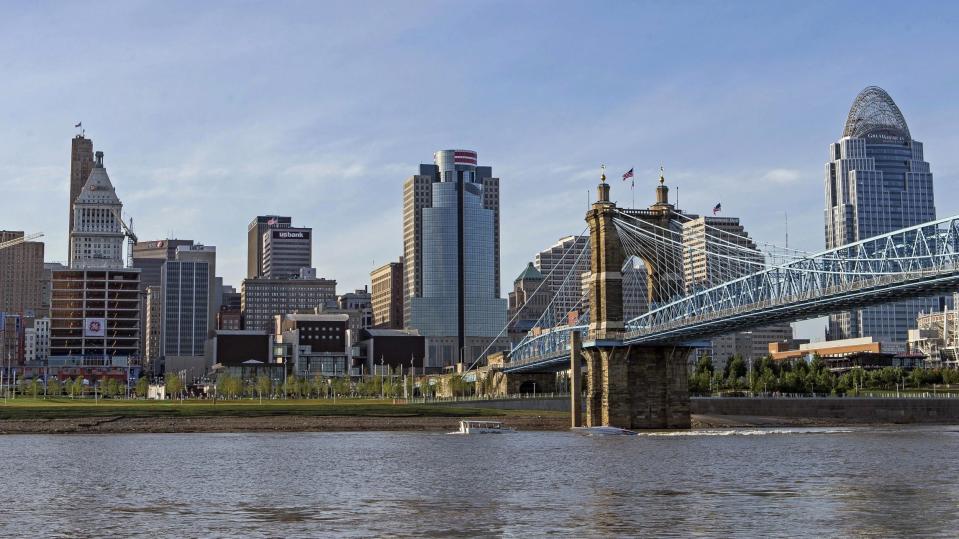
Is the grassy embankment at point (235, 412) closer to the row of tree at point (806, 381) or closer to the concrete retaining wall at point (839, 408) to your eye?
the concrete retaining wall at point (839, 408)

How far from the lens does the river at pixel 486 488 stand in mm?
44531

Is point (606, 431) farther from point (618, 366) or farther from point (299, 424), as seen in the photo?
point (299, 424)

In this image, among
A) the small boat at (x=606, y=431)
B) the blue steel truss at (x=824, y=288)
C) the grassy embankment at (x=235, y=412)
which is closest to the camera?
the blue steel truss at (x=824, y=288)

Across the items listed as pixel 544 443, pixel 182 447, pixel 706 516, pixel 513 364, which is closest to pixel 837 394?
pixel 513 364

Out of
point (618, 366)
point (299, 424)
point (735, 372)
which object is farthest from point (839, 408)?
point (299, 424)

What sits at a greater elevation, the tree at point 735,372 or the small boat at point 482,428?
the tree at point 735,372

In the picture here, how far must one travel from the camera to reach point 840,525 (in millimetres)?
43250

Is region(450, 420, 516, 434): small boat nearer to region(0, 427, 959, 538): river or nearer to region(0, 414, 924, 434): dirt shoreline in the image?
region(0, 414, 924, 434): dirt shoreline

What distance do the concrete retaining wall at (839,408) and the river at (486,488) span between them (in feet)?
122

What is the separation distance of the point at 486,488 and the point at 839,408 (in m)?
90.0

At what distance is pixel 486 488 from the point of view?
195 feet

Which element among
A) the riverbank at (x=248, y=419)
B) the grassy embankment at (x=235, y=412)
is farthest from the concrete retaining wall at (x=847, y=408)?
the grassy embankment at (x=235, y=412)

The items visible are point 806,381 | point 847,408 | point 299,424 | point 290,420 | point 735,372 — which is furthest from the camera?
point 735,372

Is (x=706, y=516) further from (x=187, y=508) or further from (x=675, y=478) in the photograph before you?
(x=187, y=508)
